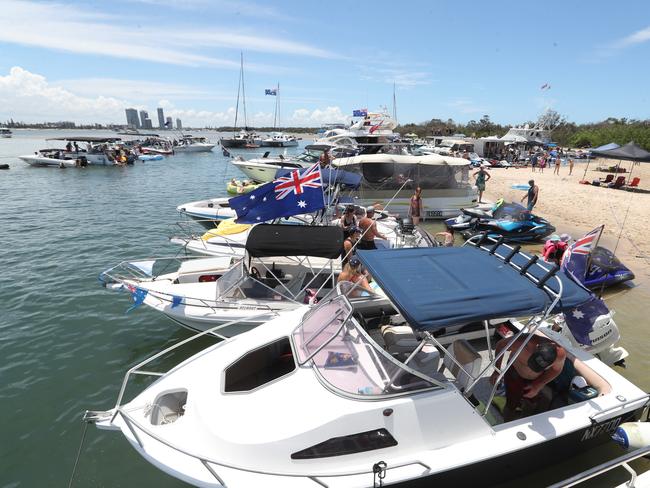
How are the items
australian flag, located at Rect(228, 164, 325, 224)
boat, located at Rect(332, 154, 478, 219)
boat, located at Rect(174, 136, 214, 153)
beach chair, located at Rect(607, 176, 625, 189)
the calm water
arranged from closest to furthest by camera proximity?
the calm water → australian flag, located at Rect(228, 164, 325, 224) → boat, located at Rect(332, 154, 478, 219) → beach chair, located at Rect(607, 176, 625, 189) → boat, located at Rect(174, 136, 214, 153)

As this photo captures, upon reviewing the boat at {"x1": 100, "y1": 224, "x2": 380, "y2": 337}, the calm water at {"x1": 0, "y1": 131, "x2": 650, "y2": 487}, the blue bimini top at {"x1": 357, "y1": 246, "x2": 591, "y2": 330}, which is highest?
the blue bimini top at {"x1": 357, "y1": 246, "x2": 591, "y2": 330}

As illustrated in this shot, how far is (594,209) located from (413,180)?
10484 millimetres

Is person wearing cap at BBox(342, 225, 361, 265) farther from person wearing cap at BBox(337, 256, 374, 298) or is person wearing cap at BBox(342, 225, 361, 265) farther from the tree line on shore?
the tree line on shore

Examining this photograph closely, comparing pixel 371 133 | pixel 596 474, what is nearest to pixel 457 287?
pixel 596 474

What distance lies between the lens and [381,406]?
3.87 meters

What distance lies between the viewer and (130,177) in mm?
33562

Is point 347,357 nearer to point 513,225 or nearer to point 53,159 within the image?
point 513,225

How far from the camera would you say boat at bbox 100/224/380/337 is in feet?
23.3

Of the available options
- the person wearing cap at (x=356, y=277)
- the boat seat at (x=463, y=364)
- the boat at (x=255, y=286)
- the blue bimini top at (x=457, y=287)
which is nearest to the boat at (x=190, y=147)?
the boat at (x=255, y=286)

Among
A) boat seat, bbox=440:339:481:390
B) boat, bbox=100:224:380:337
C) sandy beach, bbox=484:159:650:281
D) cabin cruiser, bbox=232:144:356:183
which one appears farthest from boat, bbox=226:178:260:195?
boat seat, bbox=440:339:481:390

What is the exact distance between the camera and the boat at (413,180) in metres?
16.5

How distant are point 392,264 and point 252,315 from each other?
3291mm

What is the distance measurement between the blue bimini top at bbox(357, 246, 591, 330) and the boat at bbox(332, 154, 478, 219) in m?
11.5

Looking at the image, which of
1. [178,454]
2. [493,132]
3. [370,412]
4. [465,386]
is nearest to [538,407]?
[465,386]
